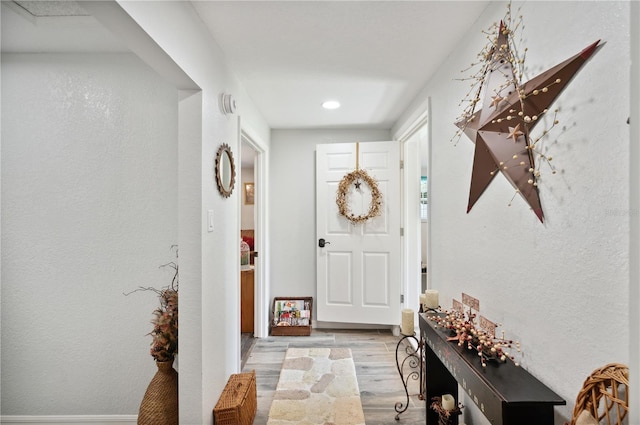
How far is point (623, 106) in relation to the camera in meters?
0.85

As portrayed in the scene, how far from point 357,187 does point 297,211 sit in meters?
0.76

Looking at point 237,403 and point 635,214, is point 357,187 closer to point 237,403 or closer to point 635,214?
point 237,403

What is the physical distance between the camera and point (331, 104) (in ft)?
9.45

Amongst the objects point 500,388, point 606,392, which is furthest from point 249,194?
point 606,392

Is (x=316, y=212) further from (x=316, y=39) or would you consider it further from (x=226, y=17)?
(x=226, y=17)

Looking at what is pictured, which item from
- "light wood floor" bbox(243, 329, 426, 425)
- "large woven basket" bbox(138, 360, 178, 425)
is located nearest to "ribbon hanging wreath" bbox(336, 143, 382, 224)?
"light wood floor" bbox(243, 329, 426, 425)

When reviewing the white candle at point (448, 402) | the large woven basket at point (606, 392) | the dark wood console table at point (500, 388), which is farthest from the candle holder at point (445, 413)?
the large woven basket at point (606, 392)

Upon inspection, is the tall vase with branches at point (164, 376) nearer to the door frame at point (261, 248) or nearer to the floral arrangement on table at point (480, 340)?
the floral arrangement on table at point (480, 340)

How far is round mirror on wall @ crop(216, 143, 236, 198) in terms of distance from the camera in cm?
187

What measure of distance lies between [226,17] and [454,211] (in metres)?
1.62

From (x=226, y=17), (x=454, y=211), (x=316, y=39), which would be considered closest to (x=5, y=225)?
(x=226, y=17)

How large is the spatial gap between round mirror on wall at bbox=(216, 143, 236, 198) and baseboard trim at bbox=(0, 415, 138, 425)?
4.82ft

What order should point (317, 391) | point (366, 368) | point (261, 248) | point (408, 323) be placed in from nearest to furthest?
point (408, 323)
point (317, 391)
point (366, 368)
point (261, 248)

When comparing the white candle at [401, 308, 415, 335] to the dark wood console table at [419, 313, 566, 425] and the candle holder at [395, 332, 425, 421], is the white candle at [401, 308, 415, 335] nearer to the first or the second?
the candle holder at [395, 332, 425, 421]
